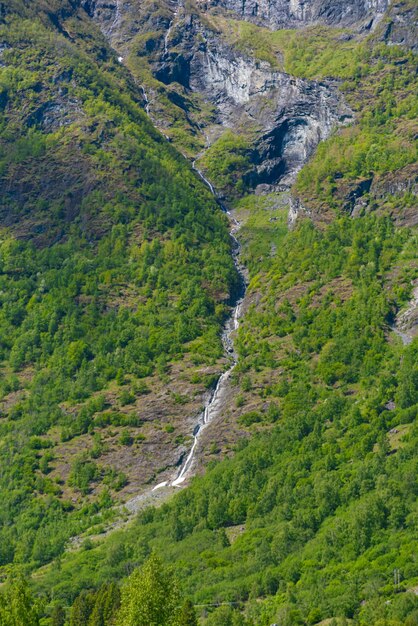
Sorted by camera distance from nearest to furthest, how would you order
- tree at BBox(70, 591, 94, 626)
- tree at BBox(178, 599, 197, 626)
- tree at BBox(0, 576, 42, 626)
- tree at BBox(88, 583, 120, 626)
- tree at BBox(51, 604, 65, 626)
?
tree at BBox(178, 599, 197, 626) < tree at BBox(0, 576, 42, 626) < tree at BBox(88, 583, 120, 626) < tree at BBox(70, 591, 94, 626) < tree at BBox(51, 604, 65, 626)

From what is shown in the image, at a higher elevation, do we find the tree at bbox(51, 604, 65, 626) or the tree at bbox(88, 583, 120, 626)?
the tree at bbox(88, 583, 120, 626)

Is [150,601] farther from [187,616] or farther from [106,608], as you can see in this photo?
[106,608]

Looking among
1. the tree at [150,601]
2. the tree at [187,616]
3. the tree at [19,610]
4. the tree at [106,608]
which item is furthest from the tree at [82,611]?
the tree at [187,616]

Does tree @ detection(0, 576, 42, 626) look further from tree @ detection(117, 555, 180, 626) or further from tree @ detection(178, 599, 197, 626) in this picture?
tree @ detection(178, 599, 197, 626)

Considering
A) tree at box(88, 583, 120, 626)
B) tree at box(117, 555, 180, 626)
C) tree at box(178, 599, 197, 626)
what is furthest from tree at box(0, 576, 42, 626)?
tree at box(178, 599, 197, 626)

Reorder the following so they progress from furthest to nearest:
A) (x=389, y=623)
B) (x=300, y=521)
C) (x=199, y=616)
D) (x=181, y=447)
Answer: (x=181, y=447) < (x=300, y=521) < (x=199, y=616) < (x=389, y=623)

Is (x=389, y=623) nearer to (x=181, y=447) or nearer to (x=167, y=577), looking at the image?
(x=167, y=577)

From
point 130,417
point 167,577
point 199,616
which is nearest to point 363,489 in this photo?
point 199,616

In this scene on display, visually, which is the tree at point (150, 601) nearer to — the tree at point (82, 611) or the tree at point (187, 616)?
the tree at point (187, 616)

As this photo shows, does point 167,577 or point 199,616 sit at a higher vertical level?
point 167,577

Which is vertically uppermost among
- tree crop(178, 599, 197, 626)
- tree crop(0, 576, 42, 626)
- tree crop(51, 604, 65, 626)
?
tree crop(0, 576, 42, 626)
